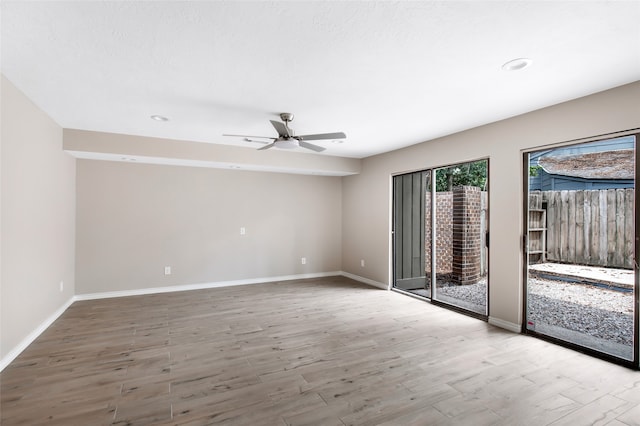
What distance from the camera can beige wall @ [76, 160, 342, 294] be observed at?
4.81 m

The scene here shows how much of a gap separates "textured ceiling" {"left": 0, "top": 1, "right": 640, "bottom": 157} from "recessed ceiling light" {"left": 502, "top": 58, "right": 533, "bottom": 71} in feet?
0.18

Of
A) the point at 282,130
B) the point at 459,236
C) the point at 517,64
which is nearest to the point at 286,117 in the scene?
the point at 282,130

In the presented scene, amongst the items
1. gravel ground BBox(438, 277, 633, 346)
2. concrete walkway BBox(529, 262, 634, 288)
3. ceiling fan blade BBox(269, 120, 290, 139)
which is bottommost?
gravel ground BBox(438, 277, 633, 346)

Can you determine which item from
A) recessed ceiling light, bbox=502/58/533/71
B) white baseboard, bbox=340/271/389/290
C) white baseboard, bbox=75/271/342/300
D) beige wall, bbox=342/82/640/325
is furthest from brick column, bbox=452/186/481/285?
recessed ceiling light, bbox=502/58/533/71

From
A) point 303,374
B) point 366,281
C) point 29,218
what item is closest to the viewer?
point 303,374

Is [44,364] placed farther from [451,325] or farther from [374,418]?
[451,325]

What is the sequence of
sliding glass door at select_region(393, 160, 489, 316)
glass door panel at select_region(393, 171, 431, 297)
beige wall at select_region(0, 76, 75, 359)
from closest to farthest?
beige wall at select_region(0, 76, 75, 359) → sliding glass door at select_region(393, 160, 489, 316) → glass door panel at select_region(393, 171, 431, 297)

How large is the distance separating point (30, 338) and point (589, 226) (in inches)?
225

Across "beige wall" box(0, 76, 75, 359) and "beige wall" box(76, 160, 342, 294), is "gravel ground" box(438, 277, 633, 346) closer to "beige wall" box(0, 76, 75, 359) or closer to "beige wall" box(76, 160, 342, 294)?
"beige wall" box(76, 160, 342, 294)

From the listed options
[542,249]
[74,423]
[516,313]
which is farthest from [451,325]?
[74,423]

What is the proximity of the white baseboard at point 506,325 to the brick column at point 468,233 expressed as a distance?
1534mm

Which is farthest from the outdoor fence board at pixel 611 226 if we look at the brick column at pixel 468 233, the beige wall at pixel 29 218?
the beige wall at pixel 29 218

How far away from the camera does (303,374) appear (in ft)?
8.44

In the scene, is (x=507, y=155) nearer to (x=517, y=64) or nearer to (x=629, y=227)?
(x=629, y=227)
